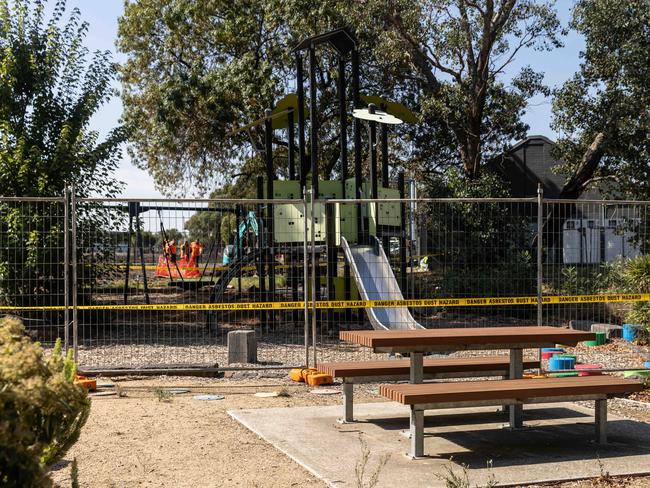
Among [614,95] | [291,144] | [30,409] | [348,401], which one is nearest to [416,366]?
[348,401]

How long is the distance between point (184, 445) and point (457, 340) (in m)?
2.42

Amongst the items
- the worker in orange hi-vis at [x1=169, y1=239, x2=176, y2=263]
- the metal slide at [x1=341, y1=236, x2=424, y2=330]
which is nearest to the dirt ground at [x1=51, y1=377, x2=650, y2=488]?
the metal slide at [x1=341, y1=236, x2=424, y2=330]

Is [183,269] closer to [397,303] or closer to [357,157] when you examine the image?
[357,157]

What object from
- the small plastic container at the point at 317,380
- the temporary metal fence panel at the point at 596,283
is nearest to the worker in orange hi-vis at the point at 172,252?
the small plastic container at the point at 317,380

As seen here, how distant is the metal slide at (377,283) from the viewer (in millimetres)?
12836

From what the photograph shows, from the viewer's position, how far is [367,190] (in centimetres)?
1820

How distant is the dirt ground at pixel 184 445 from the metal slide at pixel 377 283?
11.0ft

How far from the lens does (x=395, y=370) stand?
25.0 feet

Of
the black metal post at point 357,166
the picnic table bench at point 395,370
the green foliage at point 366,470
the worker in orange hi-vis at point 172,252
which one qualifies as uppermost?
the black metal post at point 357,166

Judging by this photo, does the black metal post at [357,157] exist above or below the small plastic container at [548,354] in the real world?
above

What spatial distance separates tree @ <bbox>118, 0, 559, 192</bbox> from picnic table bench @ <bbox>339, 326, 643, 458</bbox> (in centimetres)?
1230

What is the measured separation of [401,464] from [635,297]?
235 inches

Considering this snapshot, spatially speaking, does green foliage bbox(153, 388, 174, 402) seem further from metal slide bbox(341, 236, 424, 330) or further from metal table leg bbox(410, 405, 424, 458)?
metal slide bbox(341, 236, 424, 330)

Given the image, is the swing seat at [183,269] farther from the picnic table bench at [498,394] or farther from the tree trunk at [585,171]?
the picnic table bench at [498,394]
